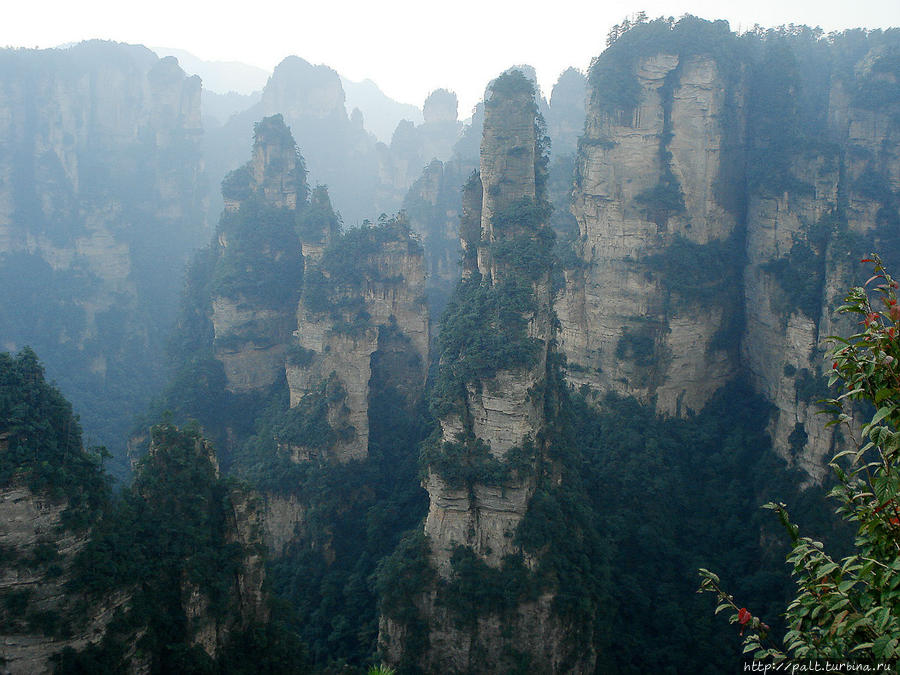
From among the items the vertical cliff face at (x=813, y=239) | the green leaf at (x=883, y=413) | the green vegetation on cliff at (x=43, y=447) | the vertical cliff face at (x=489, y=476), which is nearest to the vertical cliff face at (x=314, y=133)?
the vertical cliff face at (x=813, y=239)

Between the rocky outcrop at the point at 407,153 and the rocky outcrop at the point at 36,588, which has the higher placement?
the rocky outcrop at the point at 407,153

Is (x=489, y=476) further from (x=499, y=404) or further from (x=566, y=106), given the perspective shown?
(x=566, y=106)

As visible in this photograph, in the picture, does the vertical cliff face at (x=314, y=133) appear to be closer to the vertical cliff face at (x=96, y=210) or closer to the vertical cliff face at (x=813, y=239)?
the vertical cliff face at (x=96, y=210)

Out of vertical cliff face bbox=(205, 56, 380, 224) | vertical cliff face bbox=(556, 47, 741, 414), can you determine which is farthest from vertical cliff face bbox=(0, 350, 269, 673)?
vertical cliff face bbox=(205, 56, 380, 224)

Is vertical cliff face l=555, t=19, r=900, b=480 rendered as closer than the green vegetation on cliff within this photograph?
No

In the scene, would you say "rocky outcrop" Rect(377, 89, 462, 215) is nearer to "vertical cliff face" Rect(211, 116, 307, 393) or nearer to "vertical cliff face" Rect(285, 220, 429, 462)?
"vertical cliff face" Rect(211, 116, 307, 393)

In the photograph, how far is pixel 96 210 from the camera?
52062mm

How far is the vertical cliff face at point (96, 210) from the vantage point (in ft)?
160

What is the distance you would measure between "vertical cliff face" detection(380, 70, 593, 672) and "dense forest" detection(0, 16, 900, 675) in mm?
96

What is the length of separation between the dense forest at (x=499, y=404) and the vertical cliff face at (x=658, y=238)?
0.47ft

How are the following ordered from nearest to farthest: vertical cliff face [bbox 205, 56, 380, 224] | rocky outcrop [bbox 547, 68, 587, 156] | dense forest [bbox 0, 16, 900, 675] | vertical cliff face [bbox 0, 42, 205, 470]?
dense forest [bbox 0, 16, 900, 675]
vertical cliff face [bbox 0, 42, 205, 470]
rocky outcrop [bbox 547, 68, 587, 156]
vertical cliff face [bbox 205, 56, 380, 224]

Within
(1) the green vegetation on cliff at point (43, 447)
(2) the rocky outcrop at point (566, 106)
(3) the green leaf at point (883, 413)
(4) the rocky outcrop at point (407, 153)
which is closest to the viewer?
(3) the green leaf at point (883, 413)

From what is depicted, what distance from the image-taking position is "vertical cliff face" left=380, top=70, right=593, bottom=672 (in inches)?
842

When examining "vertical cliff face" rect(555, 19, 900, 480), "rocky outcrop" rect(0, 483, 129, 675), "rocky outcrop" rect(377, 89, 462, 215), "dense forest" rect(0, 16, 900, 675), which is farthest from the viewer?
"rocky outcrop" rect(377, 89, 462, 215)
